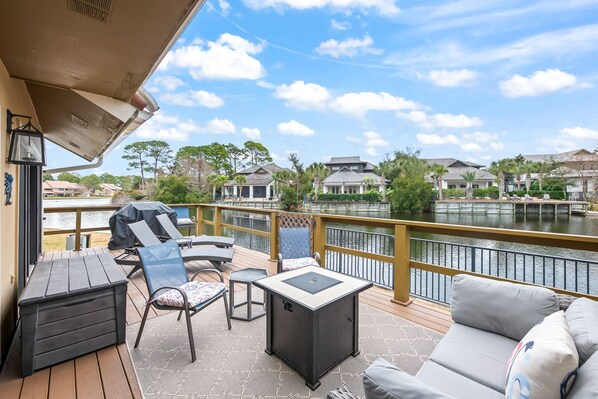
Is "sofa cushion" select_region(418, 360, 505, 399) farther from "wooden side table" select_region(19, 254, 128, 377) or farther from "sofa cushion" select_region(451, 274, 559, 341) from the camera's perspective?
"wooden side table" select_region(19, 254, 128, 377)

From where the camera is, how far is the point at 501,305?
1.88 metres

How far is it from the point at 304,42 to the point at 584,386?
32.2 metres

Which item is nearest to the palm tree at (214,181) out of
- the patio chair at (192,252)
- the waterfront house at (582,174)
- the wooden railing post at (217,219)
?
the wooden railing post at (217,219)

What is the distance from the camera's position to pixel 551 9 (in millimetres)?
14172

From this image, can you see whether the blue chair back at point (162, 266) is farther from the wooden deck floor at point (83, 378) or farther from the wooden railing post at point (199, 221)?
the wooden railing post at point (199, 221)

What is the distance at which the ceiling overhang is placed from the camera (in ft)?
4.29

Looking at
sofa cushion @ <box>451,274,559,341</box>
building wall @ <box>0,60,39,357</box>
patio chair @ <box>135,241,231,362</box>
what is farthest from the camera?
patio chair @ <box>135,241,231,362</box>

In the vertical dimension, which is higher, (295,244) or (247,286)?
(295,244)

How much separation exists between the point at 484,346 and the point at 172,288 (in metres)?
2.34

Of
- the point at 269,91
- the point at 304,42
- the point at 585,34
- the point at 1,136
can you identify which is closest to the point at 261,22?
the point at 304,42

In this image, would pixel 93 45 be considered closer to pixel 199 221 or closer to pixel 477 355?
pixel 477 355

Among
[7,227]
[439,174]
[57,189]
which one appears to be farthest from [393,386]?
[439,174]

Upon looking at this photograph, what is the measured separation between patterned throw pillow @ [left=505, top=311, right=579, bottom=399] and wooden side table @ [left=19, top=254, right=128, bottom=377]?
2773mm

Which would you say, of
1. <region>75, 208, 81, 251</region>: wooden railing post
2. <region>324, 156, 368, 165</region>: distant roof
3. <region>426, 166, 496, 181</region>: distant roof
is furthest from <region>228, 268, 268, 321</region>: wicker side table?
<region>324, 156, 368, 165</region>: distant roof
